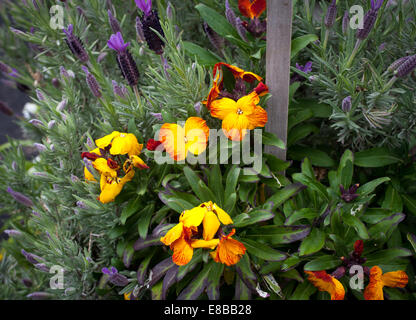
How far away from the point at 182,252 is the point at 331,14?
2.82ft

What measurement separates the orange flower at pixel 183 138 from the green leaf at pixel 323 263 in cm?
47

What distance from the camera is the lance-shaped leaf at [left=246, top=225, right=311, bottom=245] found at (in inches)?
45.6

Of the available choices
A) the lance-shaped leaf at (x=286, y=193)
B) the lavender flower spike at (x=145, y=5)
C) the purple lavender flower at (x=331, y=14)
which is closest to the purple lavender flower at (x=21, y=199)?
the lavender flower spike at (x=145, y=5)

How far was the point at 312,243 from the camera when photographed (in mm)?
1154

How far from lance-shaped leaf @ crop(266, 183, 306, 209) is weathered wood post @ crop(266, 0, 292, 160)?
0.53 ft

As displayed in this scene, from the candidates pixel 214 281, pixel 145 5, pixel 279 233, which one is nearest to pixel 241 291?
pixel 214 281

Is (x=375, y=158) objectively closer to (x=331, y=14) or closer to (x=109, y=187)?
(x=331, y=14)

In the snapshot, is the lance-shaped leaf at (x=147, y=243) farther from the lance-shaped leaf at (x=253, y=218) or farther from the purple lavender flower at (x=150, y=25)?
the purple lavender flower at (x=150, y=25)

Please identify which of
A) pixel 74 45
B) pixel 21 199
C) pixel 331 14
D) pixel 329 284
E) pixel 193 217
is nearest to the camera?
pixel 193 217

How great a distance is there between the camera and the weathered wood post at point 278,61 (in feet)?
3.66

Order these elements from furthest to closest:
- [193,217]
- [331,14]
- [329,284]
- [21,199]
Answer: [21,199] < [331,14] < [329,284] < [193,217]

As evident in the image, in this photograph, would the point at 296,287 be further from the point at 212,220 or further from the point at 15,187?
the point at 15,187

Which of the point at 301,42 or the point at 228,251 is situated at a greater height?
the point at 301,42

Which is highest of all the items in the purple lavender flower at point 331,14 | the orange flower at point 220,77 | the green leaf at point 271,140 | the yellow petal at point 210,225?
the purple lavender flower at point 331,14
